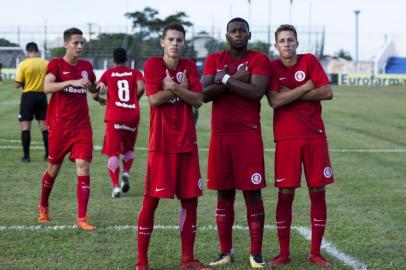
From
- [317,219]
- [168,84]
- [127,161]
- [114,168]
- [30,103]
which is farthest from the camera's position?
[30,103]

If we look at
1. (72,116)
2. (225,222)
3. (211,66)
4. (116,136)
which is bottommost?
(225,222)

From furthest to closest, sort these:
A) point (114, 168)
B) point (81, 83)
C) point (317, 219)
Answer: point (114, 168) → point (81, 83) → point (317, 219)

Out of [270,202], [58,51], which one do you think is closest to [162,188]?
[270,202]

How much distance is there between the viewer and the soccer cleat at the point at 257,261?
6.08 metres

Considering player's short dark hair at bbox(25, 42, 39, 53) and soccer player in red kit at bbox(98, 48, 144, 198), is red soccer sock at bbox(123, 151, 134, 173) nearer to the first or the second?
soccer player in red kit at bbox(98, 48, 144, 198)

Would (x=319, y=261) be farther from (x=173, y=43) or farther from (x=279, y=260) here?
(x=173, y=43)

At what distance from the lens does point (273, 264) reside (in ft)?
20.2

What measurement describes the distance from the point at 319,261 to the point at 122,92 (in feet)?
15.7

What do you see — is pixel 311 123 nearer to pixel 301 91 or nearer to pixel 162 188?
pixel 301 91

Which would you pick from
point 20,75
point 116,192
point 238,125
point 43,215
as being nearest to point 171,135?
point 238,125

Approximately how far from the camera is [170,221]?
7973 millimetres

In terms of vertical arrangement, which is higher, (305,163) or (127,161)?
(305,163)

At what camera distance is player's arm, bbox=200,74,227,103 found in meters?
6.00

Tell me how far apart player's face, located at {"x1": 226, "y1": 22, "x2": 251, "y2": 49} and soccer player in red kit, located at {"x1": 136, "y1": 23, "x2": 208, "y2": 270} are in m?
0.42
